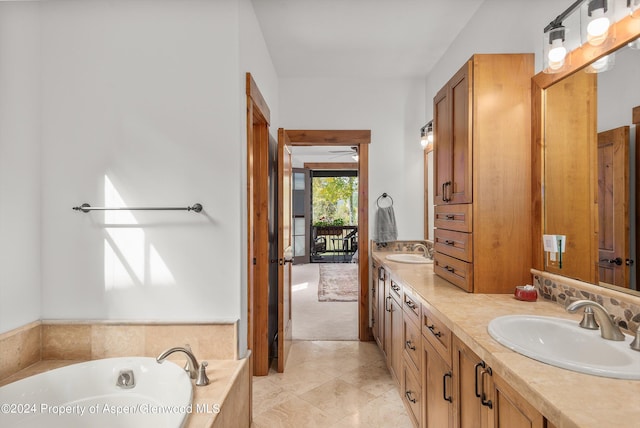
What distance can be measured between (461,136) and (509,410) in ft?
4.43

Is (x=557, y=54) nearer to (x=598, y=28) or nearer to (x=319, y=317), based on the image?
(x=598, y=28)

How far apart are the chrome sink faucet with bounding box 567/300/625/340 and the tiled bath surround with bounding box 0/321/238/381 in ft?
4.79

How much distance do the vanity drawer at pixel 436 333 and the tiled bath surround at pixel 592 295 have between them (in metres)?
0.57

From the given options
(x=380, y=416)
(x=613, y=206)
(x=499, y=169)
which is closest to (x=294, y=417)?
(x=380, y=416)

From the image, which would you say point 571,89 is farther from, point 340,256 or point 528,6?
point 340,256

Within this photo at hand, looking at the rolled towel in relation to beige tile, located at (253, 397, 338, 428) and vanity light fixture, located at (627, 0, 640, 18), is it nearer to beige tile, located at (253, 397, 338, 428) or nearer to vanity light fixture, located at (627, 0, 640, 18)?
beige tile, located at (253, 397, 338, 428)

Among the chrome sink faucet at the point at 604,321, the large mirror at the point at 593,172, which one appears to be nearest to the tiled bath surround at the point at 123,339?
the chrome sink faucet at the point at 604,321

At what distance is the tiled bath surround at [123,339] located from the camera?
1.68 meters

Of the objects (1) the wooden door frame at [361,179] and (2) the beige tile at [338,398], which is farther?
(1) the wooden door frame at [361,179]

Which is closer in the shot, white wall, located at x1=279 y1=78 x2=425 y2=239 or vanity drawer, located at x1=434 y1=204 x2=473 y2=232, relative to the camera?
vanity drawer, located at x1=434 y1=204 x2=473 y2=232

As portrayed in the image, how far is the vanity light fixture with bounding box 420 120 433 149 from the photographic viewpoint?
3.11 m

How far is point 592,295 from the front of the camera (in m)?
1.31

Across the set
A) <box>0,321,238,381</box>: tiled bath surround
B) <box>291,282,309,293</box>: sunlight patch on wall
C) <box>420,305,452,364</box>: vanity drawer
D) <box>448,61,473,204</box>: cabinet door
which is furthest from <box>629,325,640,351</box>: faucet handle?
<box>291,282,309,293</box>: sunlight patch on wall

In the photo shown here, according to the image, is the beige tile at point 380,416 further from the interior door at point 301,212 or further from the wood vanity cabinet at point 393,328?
the interior door at point 301,212
